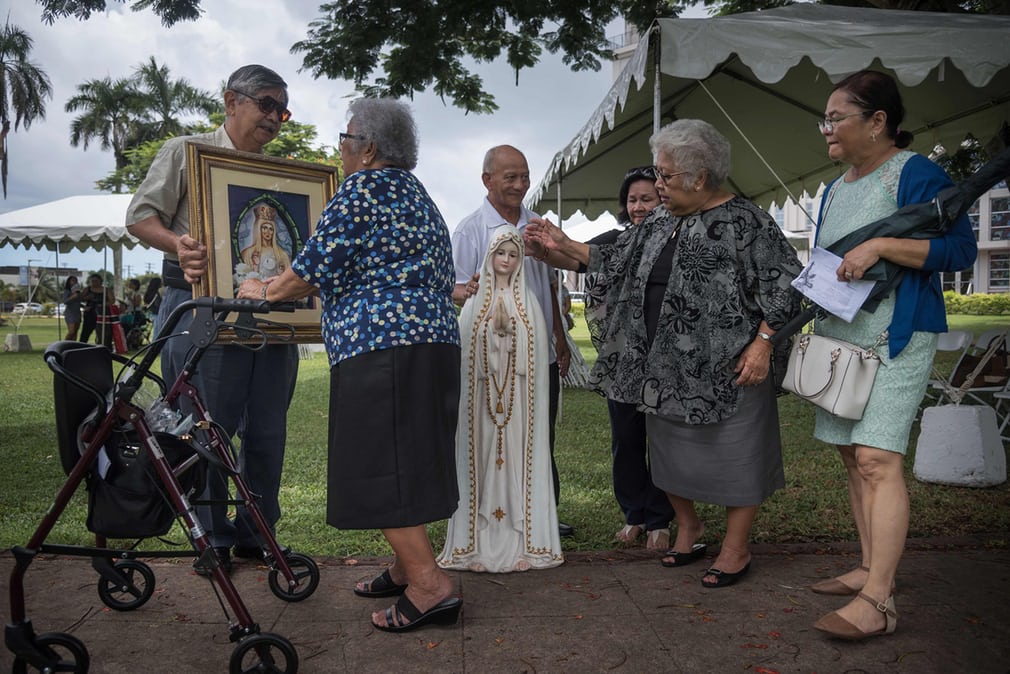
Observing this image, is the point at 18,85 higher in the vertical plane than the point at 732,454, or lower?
higher

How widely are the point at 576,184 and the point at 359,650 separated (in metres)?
9.46

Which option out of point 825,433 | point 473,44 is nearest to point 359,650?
point 825,433

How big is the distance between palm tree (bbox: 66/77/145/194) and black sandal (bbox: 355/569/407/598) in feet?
174

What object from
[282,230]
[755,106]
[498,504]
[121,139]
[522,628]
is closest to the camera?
[522,628]

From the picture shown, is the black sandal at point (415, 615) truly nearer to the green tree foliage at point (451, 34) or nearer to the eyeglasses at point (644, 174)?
the eyeglasses at point (644, 174)

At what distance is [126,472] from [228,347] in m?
1.01

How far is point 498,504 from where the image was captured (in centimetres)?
386

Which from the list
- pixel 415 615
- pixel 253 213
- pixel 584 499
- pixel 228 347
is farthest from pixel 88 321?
pixel 415 615

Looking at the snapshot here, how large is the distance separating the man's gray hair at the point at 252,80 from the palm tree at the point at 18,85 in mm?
46015

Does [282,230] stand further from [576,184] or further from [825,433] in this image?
[576,184]

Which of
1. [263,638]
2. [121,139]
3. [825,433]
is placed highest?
[121,139]

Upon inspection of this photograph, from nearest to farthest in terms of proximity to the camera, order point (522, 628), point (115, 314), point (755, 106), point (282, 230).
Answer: point (522, 628)
point (282, 230)
point (755, 106)
point (115, 314)

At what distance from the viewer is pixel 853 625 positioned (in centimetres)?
289

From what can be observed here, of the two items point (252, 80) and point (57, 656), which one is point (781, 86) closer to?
point (252, 80)
